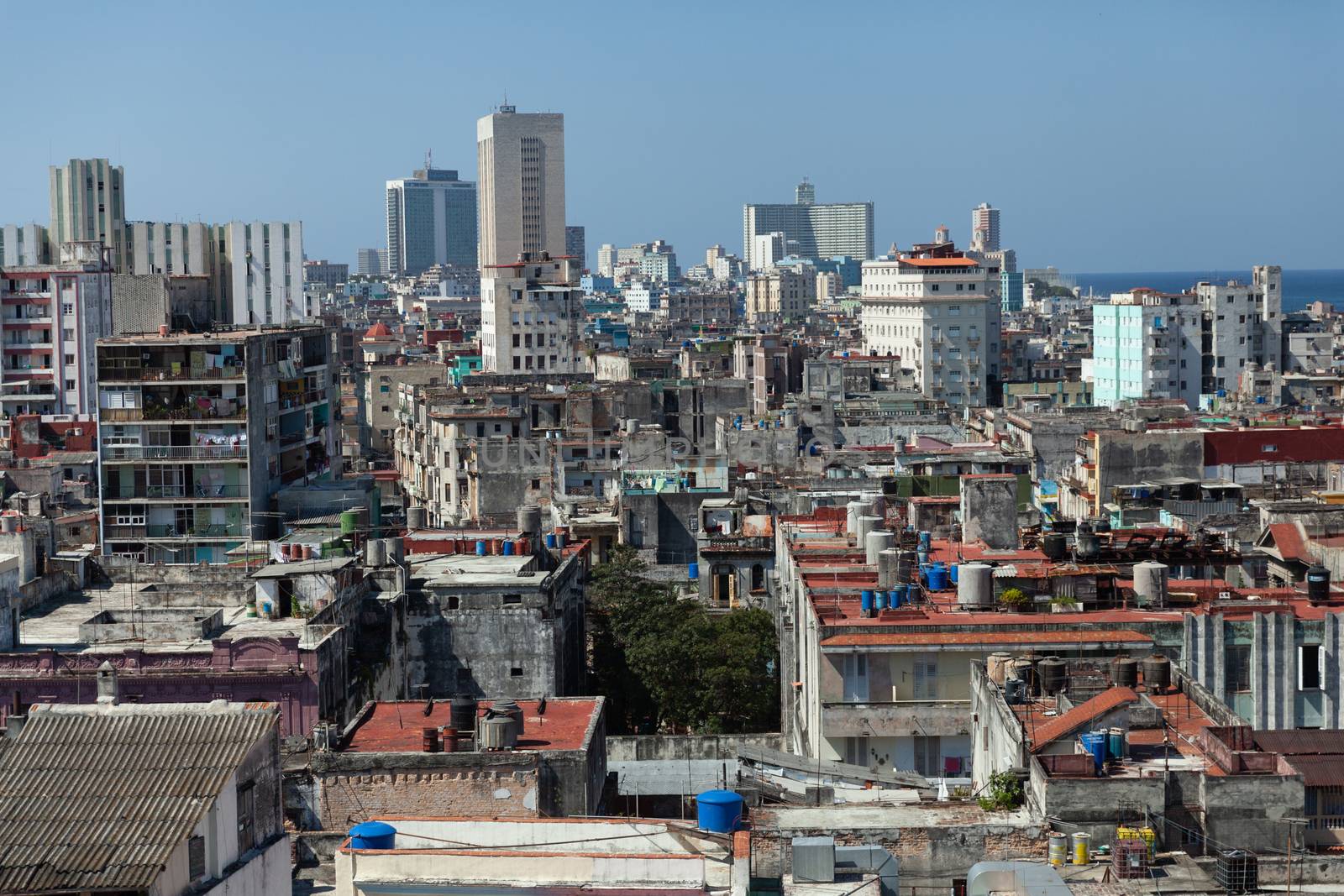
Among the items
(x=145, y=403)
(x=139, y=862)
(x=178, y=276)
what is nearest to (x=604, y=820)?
(x=139, y=862)

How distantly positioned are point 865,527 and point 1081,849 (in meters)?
22.9

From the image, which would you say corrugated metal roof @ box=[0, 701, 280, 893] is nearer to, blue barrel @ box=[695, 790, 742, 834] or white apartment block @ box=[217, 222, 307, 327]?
blue barrel @ box=[695, 790, 742, 834]

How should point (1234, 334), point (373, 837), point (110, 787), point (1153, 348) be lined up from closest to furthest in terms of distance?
point (110, 787) → point (373, 837) → point (1153, 348) → point (1234, 334)

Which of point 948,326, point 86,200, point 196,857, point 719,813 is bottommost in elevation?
point 719,813

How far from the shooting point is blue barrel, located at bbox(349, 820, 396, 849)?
22859 millimetres

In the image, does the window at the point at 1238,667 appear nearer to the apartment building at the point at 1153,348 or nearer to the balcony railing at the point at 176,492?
the balcony railing at the point at 176,492

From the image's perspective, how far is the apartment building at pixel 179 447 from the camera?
6003 centimetres

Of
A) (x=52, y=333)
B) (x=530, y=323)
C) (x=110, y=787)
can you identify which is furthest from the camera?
(x=530, y=323)

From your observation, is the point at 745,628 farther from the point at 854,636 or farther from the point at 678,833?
the point at 678,833

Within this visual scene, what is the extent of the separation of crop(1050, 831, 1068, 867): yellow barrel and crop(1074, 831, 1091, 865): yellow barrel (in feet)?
0.35

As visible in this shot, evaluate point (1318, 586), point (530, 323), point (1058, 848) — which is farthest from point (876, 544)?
point (530, 323)

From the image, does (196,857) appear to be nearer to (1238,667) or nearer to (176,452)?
(1238,667)

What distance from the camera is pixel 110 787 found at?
1869 cm

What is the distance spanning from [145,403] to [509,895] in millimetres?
41420
